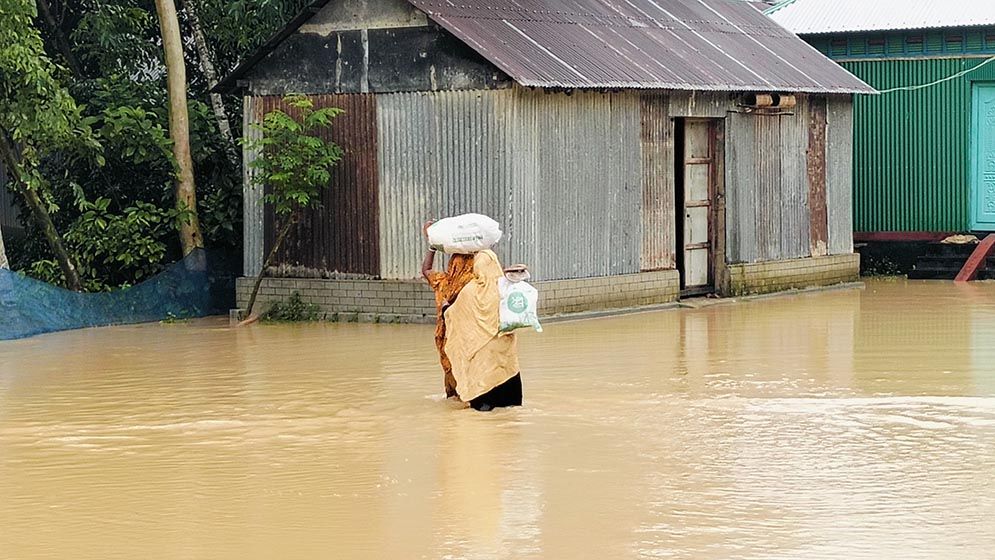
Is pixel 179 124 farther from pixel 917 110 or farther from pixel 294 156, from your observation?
pixel 917 110

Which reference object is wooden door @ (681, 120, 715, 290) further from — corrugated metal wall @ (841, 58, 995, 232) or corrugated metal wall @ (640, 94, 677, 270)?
corrugated metal wall @ (841, 58, 995, 232)

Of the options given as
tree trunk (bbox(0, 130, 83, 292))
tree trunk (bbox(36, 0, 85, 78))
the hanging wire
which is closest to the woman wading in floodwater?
tree trunk (bbox(0, 130, 83, 292))

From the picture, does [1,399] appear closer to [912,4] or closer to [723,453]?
[723,453]

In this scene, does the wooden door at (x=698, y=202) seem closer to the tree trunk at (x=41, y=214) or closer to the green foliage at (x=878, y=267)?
the green foliage at (x=878, y=267)

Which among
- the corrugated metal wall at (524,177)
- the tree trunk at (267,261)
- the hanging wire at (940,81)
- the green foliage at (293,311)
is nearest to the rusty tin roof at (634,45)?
the corrugated metal wall at (524,177)

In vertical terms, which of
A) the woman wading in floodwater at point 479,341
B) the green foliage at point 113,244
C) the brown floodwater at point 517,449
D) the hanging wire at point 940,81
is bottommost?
the brown floodwater at point 517,449

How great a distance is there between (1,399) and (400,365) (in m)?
3.33

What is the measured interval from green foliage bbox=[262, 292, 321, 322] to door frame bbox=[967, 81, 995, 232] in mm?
10081

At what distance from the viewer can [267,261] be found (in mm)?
18047

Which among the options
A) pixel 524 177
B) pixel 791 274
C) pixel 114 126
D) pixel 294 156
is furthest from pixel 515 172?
pixel 791 274

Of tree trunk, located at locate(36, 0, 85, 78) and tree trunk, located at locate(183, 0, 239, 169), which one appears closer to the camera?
tree trunk, located at locate(183, 0, 239, 169)

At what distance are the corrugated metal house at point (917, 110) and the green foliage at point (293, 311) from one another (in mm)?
9362

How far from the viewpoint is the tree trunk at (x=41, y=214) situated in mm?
17938

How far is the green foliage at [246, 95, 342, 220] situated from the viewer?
1744 centimetres
